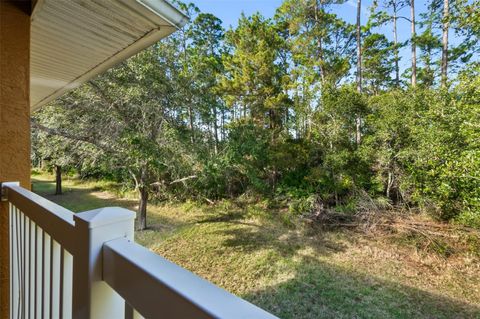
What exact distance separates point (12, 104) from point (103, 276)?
5.43ft

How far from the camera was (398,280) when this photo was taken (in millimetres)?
4344

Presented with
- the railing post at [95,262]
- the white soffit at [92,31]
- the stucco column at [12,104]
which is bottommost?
the railing post at [95,262]

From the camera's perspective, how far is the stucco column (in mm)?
1490

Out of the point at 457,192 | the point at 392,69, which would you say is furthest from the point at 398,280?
the point at 392,69

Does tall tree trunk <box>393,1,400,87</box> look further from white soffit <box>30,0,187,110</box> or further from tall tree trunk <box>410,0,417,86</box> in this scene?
white soffit <box>30,0,187,110</box>

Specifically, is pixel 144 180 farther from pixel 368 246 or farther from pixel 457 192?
pixel 457 192

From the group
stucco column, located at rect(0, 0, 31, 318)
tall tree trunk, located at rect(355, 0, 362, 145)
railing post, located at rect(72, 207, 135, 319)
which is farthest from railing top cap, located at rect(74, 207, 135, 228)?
tall tree trunk, located at rect(355, 0, 362, 145)

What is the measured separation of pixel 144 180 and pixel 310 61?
7137 millimetres

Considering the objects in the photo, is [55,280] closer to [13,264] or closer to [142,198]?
[13,264]

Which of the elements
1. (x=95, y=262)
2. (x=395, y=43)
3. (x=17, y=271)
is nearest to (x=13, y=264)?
(x=17, y=271)

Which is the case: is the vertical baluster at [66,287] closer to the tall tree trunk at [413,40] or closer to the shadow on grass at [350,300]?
the shadow on grass at [350,300]

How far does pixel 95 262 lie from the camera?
557 mm

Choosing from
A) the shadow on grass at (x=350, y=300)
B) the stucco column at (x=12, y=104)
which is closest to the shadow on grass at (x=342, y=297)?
the shadow on grass at (x=350, y=300)

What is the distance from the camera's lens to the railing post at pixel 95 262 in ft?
1.81
